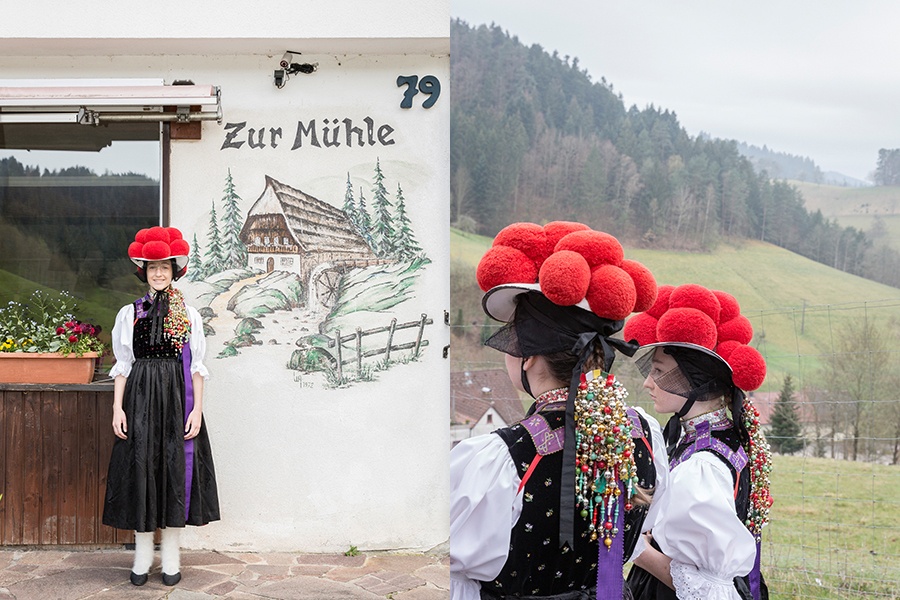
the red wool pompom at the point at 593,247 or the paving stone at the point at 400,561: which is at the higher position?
the red wool pompom at the point at 593,247

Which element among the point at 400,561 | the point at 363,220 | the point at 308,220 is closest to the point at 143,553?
the point at 400,561

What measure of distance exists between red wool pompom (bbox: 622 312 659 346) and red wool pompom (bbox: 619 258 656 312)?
490 mm

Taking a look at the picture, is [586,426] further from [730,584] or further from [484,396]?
[730,584]

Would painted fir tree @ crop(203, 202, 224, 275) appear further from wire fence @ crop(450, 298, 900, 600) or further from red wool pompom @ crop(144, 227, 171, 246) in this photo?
wire fence @ crop(450, 298, 900, 600)

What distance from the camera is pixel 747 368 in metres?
1.68

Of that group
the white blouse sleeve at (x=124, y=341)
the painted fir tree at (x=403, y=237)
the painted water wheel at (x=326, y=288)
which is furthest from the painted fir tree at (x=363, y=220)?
the white blouse sleeve at (x=124, y=341)

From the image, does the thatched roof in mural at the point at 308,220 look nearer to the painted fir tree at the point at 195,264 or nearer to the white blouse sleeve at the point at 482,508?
the painted fir tree at the point at 195,264

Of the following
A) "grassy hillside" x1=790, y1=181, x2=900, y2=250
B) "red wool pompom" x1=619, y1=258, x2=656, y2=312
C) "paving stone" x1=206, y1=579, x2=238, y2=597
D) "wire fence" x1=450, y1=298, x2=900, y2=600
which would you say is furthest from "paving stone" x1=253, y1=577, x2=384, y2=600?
"grassy hillside" x1=790, y1=181, x2=900, y2=250

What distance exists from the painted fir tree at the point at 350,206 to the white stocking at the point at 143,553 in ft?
5.45

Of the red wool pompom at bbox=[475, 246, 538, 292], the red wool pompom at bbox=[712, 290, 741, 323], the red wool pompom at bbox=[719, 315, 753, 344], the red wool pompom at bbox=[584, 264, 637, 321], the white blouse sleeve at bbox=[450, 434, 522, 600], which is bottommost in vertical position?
the white blouse sleeve at bbox=[450, 434, 522, 600]

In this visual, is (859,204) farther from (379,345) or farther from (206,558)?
(206,558)

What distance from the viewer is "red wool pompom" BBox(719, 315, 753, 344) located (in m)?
1.75

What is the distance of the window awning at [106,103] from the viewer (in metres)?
3.63

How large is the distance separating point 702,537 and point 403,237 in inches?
101
